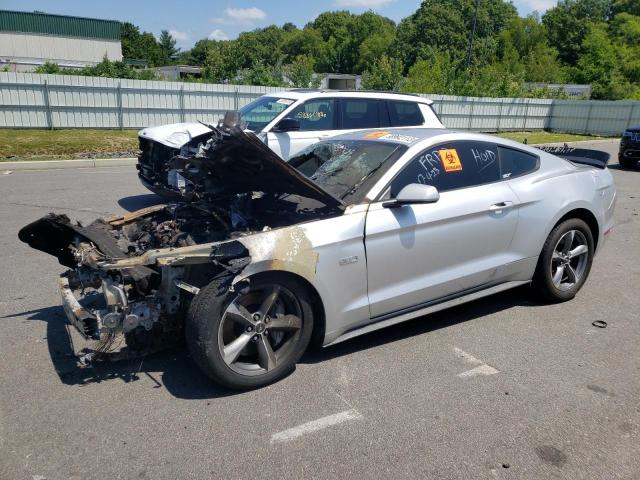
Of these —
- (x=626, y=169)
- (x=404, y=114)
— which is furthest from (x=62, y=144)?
(x=626, y=169)

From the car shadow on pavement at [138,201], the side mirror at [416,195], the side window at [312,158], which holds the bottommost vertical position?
the car shadow on pavement at [138,201]

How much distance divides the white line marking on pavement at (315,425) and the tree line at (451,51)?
21.7 metres

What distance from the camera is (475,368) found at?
386cm

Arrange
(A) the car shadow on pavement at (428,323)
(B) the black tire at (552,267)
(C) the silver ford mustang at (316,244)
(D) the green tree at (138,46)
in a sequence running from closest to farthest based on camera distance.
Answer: (C) the silver ford mustang at (316,244) < (A) the car shadow on pavement at (428,323) < (B) the black tire at (552,267) < (D) the green tree at (138,46)

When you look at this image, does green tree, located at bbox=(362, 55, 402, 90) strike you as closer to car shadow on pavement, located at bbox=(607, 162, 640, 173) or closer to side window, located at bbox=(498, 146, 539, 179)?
car shadow on pavement, located at bbox=(607, 162, 640, 173)

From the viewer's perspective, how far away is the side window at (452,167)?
416 centimetres

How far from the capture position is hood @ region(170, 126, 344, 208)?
3480mm

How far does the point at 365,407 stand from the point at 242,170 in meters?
1.83

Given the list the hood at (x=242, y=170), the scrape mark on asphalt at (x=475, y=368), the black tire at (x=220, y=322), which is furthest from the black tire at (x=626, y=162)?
the black tire at (x=220, y=322)

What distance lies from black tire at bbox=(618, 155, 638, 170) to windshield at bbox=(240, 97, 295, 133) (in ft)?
37.7

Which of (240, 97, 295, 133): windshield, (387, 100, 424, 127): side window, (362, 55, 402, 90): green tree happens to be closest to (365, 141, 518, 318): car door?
(240, 97, 295, 133): windshield

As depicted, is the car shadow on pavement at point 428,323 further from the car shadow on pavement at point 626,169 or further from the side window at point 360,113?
the car shadow on pavement at point 626,169

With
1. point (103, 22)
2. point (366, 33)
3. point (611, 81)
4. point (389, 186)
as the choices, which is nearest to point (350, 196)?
point (389, 186)

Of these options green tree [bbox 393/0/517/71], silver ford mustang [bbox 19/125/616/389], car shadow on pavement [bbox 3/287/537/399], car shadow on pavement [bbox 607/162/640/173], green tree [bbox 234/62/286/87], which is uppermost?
green tree [bbox 393/0/517/71]
